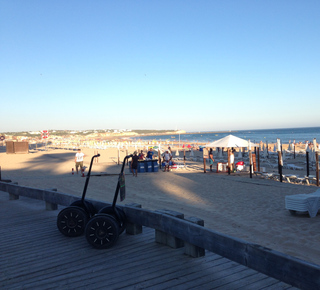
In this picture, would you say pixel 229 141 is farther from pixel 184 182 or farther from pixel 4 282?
pixel 4 282

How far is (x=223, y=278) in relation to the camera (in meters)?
2.80

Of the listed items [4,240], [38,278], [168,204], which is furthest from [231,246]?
[168,204]

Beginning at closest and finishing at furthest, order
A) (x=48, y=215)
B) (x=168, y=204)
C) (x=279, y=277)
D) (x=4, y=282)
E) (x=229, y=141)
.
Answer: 1. (x=279, y=277)
2. (x=4, y=282)
3. (x=48, y=215)
4. (x=168, y=204)
5. (x=229, y=141)

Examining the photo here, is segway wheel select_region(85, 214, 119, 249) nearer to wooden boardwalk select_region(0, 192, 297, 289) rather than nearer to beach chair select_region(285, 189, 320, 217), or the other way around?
wooden boardwalk select_region(0, 192, 297, 289)

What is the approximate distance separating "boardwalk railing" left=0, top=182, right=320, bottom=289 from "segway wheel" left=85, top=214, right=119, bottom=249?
0.42 metres

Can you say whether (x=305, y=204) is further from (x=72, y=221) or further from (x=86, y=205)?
(x=72, y=221)

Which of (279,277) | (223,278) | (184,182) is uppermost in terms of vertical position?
(279,277)

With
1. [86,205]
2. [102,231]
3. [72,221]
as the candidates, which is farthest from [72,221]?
[102,231]

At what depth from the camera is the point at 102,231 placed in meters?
3.60

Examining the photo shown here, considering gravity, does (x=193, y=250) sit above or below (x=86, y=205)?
below

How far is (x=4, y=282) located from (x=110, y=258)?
1.05 meters

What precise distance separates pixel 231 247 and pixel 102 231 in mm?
1632

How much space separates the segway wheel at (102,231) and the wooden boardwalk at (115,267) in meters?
0.10

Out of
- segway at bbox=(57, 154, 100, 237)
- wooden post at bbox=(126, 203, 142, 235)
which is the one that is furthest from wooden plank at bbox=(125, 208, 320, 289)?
segway at bbox=(57, 154, 100, 237)
